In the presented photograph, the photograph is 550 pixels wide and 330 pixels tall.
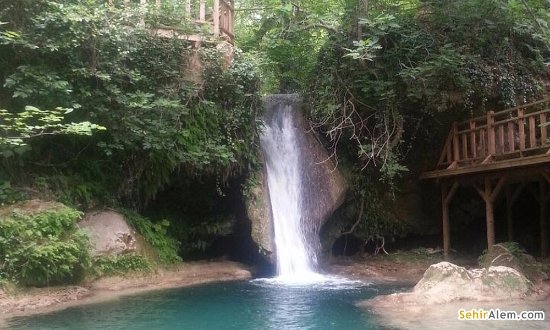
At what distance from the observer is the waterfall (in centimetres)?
1252

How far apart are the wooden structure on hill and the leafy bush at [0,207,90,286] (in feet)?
28.8

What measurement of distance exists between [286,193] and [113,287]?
5427 mm

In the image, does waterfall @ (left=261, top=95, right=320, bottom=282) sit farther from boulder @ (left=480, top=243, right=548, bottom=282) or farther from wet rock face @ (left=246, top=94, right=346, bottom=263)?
boulder @ (left=480, top=243, right=548, bottom=282)

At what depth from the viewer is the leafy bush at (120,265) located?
10.1 metres

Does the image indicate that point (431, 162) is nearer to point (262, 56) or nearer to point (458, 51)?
point (458, 51)

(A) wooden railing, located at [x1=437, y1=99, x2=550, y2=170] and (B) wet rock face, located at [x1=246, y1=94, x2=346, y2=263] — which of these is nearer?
(A) wooden railing, located at [x1=437, y1=99, x2=550, y2=170]

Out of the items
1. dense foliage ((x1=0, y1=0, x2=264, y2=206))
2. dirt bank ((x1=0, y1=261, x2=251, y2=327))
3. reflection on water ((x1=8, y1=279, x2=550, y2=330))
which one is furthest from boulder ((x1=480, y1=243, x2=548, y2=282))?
dense foliage ((x1=0, y1=0, x2=264, y2=206))

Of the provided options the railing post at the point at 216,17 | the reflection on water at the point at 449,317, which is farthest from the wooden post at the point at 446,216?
the railing post at the point at 216,17

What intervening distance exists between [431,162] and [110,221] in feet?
29.1

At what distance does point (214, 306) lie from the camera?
853 cm

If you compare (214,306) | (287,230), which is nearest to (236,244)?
(287,230)

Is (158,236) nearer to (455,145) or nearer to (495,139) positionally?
(455,145)

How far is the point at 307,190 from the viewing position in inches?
542

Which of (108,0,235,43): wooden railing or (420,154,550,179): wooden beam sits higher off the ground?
(108,0,235,43): wooden railing
